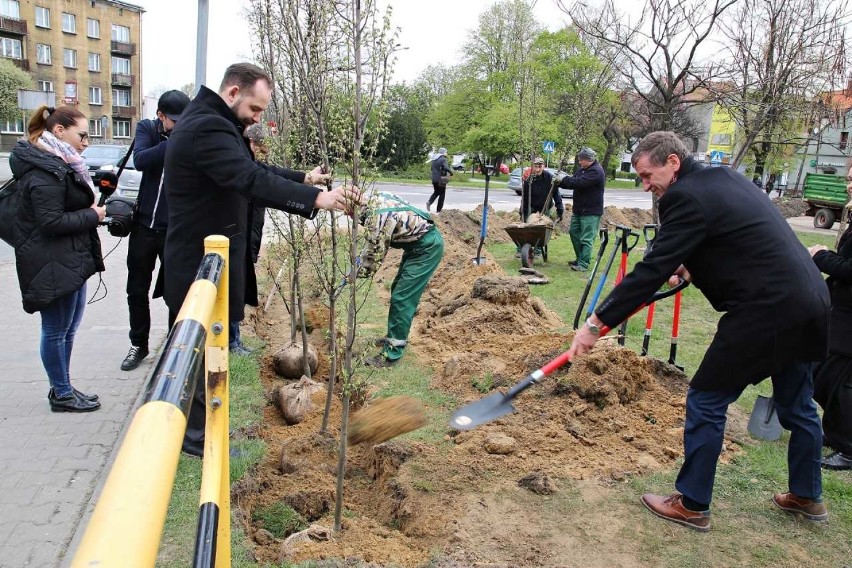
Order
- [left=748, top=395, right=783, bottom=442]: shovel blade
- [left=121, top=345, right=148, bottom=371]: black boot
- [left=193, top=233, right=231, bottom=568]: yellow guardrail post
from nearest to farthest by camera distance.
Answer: [left=193, top=233, right=231, bottom=568]: yellow guardrail post < [left=748, top=395, right=783, bottom=442]: shovel blade < [left=121, top=345, right=148, bottom=371]: black boot

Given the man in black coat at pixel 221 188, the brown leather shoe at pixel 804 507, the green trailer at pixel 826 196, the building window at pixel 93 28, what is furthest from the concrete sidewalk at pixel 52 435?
the building window at pixel 93 28

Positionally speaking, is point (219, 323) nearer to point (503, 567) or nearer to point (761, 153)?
point (503, 567)

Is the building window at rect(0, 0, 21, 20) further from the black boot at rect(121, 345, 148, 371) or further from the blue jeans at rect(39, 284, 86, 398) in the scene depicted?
the blue jeans at rect(39, 284, 86, 398)

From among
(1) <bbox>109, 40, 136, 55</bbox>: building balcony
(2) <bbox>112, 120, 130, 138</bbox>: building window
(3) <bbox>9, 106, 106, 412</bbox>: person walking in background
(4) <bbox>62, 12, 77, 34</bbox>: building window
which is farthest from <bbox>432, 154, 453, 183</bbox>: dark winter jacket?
(2) <bbox>112, 120, 130, 138</bbox>: building window

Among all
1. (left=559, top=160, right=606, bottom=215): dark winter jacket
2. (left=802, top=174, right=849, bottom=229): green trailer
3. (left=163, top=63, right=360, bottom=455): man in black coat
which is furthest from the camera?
(left=802, top=174, right=849, bottom=229): green trailer

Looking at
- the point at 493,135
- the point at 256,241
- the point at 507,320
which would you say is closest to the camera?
the point at 256,241

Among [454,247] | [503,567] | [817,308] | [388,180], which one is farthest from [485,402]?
[388,180]

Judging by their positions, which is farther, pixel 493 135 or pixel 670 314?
pixel 493 135

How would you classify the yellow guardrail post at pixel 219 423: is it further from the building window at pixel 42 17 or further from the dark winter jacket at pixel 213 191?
the building window at pixel 42 17

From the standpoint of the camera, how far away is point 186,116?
3357 millimetres

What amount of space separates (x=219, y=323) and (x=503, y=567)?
1732 mm

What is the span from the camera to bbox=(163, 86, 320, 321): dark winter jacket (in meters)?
3.06

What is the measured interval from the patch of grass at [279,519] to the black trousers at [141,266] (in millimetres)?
2240

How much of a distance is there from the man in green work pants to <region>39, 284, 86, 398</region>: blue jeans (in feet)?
7.41
